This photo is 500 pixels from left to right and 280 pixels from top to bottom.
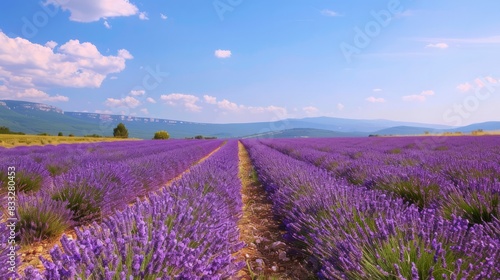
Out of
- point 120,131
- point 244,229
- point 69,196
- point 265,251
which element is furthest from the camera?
point 120,131

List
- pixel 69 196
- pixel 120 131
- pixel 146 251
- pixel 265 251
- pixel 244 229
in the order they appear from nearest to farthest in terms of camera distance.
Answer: pixel 146 251 < pixel 265 251 < pixel 69 196 < pixel 244 229 < pixel 120 131

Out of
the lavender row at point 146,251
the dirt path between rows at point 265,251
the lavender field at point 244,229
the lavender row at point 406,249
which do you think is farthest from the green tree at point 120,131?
the lavender row at point 406,249

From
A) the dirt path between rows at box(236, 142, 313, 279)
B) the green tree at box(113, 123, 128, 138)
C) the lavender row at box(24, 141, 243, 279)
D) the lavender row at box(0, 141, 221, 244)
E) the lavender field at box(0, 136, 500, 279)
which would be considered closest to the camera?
the lavender row at box(24, 141, 243, 279)

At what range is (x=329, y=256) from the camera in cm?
185

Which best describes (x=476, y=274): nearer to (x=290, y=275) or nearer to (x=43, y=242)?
(x=290, y=275)

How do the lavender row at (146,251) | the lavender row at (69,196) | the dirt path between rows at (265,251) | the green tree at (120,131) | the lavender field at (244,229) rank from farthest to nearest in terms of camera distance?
the green tree at (120,131) < the lavender row at (69,196) < the dirt path between rows at (265,251) < the lavender field at (244,229) < the lavender row at (146,251)

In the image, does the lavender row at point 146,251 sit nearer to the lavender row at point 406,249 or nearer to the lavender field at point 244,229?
the lavender field at point 244,229

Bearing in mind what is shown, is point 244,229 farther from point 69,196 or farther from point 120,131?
point 120,131

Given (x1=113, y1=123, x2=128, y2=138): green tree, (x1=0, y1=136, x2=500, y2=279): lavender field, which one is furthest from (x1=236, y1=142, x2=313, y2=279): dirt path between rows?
(x1=113, y1=123, x2=128, y2=138): green tree

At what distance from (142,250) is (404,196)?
3.08 m

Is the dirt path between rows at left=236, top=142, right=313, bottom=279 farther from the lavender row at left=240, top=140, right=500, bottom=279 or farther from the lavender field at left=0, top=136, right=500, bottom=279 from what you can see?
the lavender row at left=240, top=140, right=500, bottom=279

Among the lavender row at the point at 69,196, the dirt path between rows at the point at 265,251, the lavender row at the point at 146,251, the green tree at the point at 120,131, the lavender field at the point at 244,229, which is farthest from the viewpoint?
the green tree at the point at 120,131

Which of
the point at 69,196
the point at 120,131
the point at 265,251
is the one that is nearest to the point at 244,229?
the point at 265,251

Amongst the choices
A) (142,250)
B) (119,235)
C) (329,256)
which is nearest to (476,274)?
(329,256)
